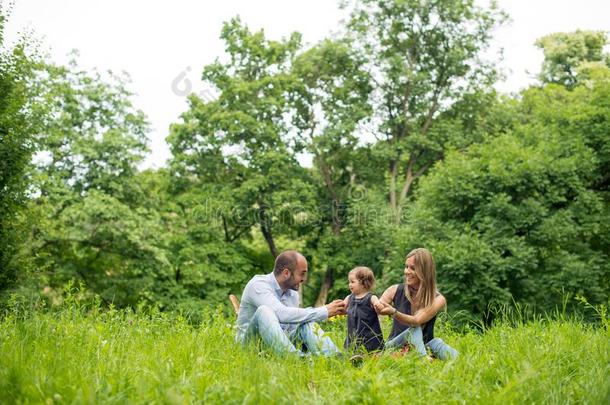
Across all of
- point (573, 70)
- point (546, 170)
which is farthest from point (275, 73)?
point (573, 70)

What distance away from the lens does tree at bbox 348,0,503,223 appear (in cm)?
2480

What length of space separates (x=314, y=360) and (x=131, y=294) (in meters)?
17.8

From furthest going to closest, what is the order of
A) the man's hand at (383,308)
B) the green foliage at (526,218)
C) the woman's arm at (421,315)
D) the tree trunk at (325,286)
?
the tree trunk at (325,286) → the green foliage at (526,218) → the woman's arm at (421,315) → the man's hand at (383,308)

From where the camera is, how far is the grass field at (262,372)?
3.47m

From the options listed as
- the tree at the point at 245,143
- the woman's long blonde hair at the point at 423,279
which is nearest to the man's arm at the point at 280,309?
the woman's long blonde hair at the point at 423,279

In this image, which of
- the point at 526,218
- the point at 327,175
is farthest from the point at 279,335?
the point at 327,175

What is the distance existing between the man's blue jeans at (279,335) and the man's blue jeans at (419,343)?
0.67 meters

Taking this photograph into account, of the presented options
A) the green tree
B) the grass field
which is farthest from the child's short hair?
the green tree

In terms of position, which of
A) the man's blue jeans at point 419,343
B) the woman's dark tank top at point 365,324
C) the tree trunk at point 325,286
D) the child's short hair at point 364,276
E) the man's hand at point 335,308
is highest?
the child's short hair at point 364,276

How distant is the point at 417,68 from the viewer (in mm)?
25562

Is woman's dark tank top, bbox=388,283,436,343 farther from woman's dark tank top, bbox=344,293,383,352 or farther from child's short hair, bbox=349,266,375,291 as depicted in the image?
child's short hair, bbox=349,266,375,291

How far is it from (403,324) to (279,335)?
1449 mm

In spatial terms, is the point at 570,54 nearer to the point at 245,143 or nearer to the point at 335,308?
the point at 245,143

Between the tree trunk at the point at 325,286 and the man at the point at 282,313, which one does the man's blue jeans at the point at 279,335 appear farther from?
the tree trunk at the point at 325,286
